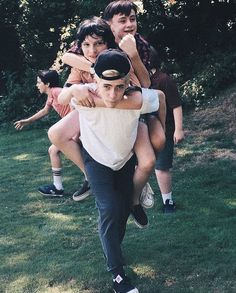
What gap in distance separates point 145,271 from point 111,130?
1.15m

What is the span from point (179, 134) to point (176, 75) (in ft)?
21.9

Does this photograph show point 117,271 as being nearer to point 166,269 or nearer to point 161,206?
point 166,269

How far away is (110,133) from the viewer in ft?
11.8

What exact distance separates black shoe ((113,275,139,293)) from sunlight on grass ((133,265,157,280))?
0.37 m

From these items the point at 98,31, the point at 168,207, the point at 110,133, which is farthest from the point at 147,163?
the point at 168,207

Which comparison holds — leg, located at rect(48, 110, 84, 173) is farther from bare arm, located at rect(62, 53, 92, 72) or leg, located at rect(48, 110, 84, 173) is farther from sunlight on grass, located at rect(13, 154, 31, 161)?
sunlight on grass, located at rect(13, 154, 31, 161)

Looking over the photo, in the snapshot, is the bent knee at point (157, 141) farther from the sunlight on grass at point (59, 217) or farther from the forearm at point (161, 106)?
the sunlight on grass at point (59, 217)

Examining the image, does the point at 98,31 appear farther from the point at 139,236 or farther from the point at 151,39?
the point at 151,39

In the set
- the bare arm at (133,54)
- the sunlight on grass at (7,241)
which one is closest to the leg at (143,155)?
the bare arm at (133,54)

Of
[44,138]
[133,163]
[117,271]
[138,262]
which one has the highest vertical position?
[133,163]

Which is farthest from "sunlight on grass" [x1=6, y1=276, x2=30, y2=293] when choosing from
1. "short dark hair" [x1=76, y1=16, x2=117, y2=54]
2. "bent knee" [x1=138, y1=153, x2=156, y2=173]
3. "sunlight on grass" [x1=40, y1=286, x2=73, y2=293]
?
"short dark hair" [x1=76, y1=16, x2=117, y2=54]

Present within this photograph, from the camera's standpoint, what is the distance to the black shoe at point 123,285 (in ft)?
11.7

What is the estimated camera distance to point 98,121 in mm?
3607

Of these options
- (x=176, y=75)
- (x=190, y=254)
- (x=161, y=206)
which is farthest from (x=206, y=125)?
(x=190, y=254)
